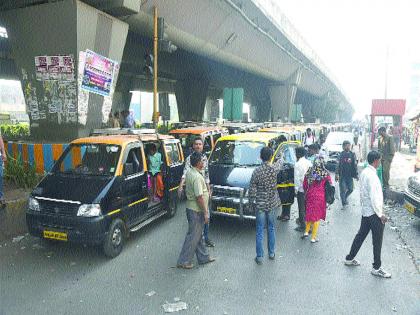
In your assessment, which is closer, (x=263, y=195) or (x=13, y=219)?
(x=263, y=195)

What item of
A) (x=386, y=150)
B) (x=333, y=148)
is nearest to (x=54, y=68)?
(x=386, y=150)

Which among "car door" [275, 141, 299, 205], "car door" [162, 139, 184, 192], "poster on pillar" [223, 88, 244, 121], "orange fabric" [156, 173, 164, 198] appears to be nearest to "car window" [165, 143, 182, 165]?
"car door" [162, 139, 184, 192]

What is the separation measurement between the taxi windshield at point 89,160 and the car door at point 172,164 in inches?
62.8

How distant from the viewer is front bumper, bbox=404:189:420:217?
23.6 feet

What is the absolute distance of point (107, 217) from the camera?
18.4ft

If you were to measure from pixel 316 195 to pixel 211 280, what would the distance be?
275 cm

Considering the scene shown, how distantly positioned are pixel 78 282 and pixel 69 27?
715 cm

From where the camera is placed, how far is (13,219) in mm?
6875

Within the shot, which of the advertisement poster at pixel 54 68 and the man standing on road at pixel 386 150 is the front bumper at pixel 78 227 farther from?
the man standing on road at pixel 386 150

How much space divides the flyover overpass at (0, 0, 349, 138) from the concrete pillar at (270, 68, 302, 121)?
0.10m

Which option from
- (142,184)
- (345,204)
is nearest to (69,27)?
(142,184)

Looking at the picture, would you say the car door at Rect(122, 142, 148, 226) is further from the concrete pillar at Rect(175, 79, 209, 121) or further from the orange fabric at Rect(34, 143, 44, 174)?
the concrete pillar at Rect(175, 79, 209, 121)

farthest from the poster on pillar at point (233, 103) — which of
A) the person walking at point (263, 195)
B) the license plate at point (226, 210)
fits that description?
the person walking at point (263, 195)

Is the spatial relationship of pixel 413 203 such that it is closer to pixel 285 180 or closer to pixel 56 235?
pixel 285 180
